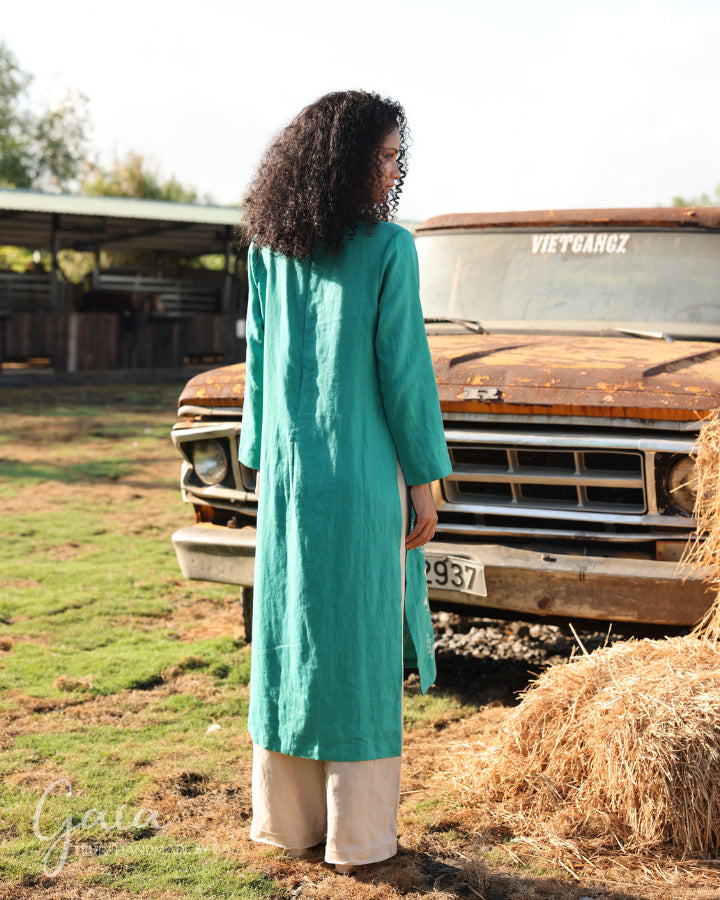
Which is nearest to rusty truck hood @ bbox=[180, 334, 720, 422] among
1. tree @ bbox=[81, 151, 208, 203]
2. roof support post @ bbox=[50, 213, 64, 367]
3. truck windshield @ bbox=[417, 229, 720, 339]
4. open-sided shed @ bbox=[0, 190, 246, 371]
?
truck windshield @ bbox=[417, 229, 720, 339]

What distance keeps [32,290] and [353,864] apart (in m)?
21.3

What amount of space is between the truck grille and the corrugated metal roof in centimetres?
1535

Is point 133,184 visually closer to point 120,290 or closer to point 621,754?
point 120,290

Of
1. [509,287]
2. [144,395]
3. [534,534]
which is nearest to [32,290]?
[144,395]

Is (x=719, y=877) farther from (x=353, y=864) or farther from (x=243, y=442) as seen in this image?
(x=243, y=442)

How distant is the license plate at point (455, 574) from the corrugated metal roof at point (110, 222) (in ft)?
50.8

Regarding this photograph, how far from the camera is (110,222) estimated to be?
2055cm

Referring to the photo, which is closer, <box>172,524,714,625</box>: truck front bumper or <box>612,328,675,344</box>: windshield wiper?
<box>172,524,714,625</box>: truck front bumper

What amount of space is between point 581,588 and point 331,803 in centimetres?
124

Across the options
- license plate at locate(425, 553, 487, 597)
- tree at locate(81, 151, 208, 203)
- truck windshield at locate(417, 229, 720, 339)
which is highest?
tree at locate(81, 151, 208, 203)

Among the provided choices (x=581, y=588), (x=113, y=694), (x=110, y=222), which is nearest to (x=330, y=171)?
(x=581, y=588)

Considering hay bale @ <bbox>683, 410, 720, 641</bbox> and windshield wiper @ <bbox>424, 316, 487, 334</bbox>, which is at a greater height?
windshield wiper @ <bbox>424, 316, 487, 334</bbox>

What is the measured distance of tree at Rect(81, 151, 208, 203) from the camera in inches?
1699

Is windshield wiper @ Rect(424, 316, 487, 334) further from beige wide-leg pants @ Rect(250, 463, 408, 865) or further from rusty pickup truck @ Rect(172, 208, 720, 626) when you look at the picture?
beige wide-leg pants @ Rect(250, 463, 408, 865)
